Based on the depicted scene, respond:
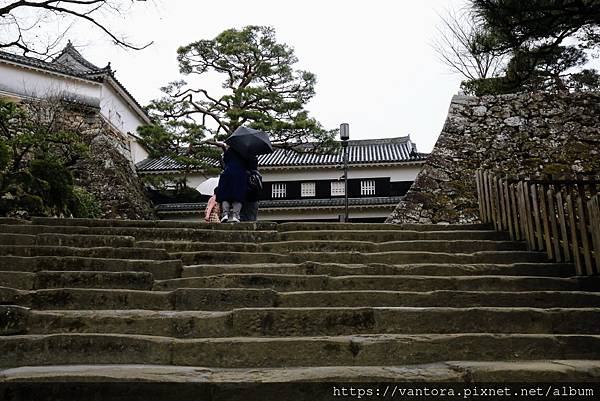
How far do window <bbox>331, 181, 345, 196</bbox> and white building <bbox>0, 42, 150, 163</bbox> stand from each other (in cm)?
899

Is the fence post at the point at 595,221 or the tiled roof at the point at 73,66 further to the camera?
the tiled roof at the point at 73,66

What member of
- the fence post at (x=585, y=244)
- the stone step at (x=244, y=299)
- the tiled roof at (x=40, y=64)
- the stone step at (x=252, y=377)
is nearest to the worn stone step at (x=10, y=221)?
the stone step at (x=244, y=299)

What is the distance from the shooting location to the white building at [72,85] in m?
18.0

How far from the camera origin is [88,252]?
4395 millimetres

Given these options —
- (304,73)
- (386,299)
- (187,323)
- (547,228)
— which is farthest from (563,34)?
(304,73)

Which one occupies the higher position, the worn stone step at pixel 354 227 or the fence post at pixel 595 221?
the worn stone step at pixel 354 227

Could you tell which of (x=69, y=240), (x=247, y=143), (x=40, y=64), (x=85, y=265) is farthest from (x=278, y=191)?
(x=85, y=265)

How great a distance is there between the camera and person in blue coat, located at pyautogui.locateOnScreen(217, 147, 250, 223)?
20.5 ft

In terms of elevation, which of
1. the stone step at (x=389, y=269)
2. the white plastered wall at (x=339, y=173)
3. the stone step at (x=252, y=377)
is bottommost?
the stone step at (x=252, y=377)

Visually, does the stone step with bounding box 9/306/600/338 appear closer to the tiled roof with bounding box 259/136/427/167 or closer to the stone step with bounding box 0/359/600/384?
the stone step with bounding box 0/359/600/384

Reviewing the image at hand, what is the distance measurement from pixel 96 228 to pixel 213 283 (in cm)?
229

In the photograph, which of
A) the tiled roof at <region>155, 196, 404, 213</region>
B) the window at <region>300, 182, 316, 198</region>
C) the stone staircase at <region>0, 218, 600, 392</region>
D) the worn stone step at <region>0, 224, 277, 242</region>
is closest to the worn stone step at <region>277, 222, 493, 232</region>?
the worn stone step at <region>0, 224, 277, 242</region>

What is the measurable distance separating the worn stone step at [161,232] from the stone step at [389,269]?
3.41 feet

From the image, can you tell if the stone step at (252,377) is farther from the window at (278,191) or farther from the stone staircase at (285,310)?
the window at (278,191)
